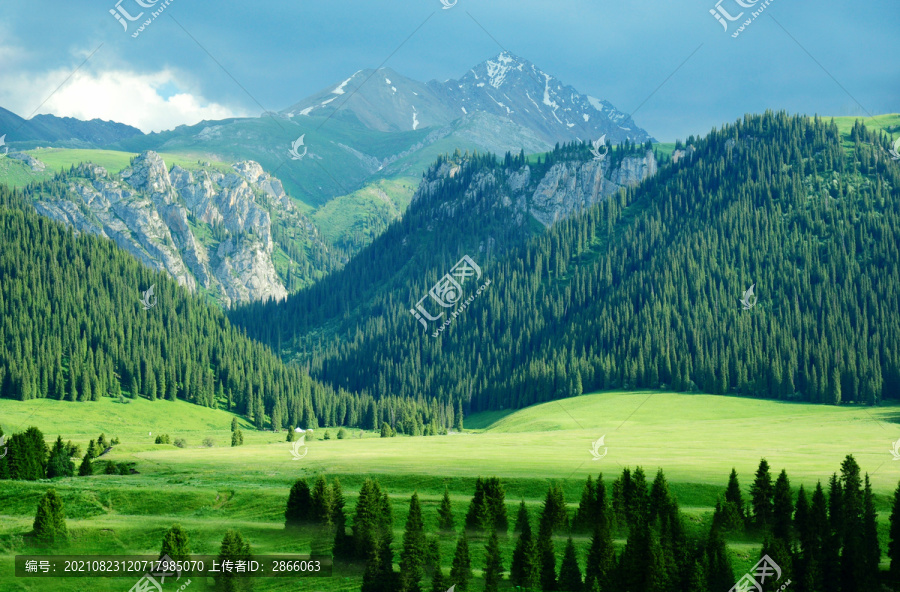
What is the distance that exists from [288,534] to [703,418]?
133 metres

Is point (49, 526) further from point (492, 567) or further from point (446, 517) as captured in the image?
point (492, 567)

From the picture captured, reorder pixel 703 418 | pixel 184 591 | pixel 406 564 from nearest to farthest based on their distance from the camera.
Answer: pixel 184 591 < pixel 406 564 < pixel 703 418

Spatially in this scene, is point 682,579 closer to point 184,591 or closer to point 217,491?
point 184,591

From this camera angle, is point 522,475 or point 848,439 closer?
point 522,475

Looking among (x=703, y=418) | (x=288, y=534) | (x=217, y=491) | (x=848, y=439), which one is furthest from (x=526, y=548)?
(x=703, y=418)

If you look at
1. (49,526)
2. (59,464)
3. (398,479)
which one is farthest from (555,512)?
(59,464)

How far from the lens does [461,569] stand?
188 ft

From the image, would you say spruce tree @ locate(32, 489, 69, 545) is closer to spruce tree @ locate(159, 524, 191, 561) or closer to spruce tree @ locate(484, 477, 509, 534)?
spruce tree @ locate(159, 524, 191, 561)

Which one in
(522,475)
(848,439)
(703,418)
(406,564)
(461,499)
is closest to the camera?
(406,564)

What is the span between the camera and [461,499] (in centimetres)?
7256

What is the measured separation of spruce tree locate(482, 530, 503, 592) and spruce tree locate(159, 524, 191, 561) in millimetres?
20689

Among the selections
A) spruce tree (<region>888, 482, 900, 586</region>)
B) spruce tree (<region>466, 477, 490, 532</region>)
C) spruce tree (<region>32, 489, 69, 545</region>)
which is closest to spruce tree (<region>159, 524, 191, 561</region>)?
spruce tree (<region>32, 489, 69, 545</region>)

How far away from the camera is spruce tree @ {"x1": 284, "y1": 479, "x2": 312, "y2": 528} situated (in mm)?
66250

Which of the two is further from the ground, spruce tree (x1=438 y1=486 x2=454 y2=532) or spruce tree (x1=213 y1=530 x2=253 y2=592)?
spruce tree (x1=438 y1=486 x2=454 y2=532)
